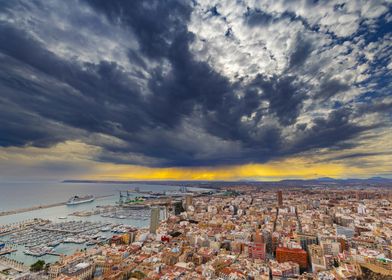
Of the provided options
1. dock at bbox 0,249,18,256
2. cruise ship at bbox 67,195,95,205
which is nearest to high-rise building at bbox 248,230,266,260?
dock at bbox 0,249,18,256

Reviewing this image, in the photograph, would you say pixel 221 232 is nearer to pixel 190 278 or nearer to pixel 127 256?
pixel 127 256

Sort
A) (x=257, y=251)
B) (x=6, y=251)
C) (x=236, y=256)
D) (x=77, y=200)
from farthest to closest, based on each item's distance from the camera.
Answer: (x=77, y=200) → (x=6, y=251) → (x=257, y=251) → (x=236, y=256)

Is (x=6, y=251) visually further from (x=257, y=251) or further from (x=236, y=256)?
(x=257, y=251)

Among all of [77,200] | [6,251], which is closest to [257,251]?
[6,251]

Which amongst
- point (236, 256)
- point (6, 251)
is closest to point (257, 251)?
point (236, 256)

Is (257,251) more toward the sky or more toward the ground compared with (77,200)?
more toward the ground

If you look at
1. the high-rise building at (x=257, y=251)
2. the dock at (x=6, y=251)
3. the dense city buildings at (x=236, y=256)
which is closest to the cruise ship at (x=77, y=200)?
the dense city buildings at (x=236, y=256)

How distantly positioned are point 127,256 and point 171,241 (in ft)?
15.7

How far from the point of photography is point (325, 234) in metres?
20.6

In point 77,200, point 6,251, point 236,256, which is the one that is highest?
point 77,200

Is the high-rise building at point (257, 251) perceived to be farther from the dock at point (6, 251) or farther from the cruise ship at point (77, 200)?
the cruise ship at point (77, 200)

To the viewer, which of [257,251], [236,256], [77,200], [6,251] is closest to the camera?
[236,256]

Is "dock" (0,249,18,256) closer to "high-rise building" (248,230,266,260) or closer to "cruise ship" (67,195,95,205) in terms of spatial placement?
"high-rise building" (248,230,266,260)

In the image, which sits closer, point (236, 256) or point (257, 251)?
point (236, 256)
